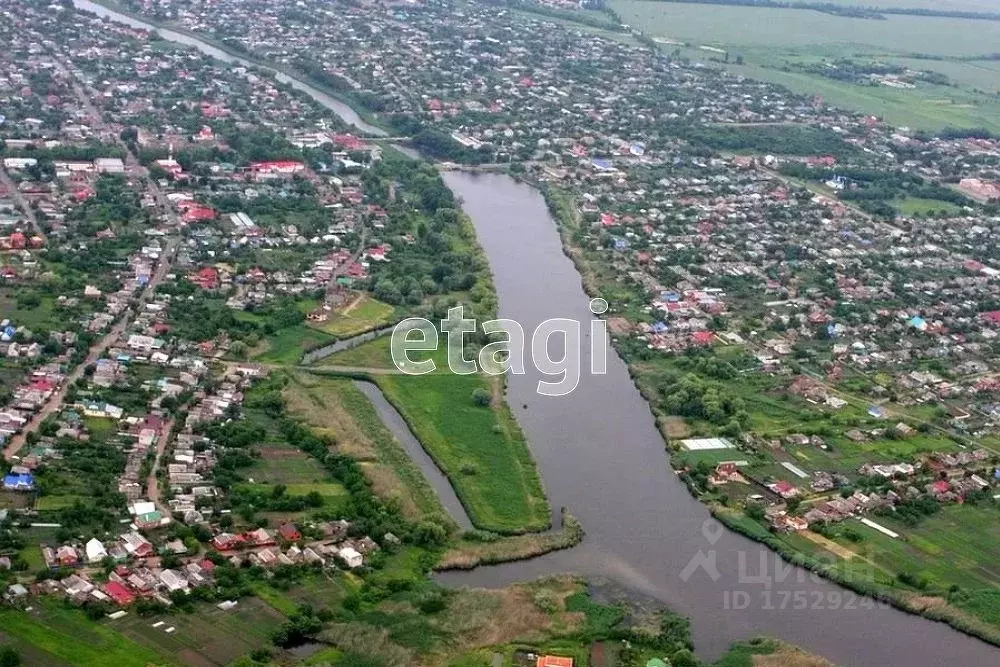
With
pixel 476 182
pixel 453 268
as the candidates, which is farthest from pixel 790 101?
pixel 453 268

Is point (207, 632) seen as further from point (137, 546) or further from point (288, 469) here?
point (288, 469)

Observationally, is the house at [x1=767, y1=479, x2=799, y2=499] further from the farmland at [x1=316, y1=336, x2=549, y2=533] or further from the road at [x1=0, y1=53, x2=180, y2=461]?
the road at [x1=0, y1=53, x2=180, y2=461]

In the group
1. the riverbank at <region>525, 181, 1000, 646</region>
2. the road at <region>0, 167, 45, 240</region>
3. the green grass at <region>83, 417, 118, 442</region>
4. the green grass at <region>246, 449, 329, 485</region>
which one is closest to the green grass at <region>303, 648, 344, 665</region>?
the green grass at <region>246, 449, 329, 485</region>

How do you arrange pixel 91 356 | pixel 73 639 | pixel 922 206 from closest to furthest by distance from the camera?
pixel 73 639 → pixel 91 356 → pixel 922 206

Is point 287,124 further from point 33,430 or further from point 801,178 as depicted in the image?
point 33,430

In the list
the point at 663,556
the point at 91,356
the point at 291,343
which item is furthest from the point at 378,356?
the point at 663,556

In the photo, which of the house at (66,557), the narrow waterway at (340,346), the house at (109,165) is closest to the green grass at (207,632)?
the house at (66,557)

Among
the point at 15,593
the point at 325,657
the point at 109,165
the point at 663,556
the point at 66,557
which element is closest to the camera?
the point at 325,657

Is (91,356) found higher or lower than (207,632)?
higher
